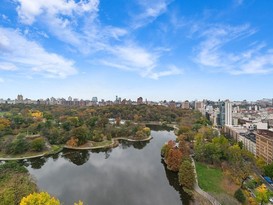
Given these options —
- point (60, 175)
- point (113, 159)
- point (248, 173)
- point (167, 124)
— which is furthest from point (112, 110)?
point (248, 173)

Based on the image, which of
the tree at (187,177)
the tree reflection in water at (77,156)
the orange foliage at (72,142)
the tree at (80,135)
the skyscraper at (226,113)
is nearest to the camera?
the tree at (187,177)

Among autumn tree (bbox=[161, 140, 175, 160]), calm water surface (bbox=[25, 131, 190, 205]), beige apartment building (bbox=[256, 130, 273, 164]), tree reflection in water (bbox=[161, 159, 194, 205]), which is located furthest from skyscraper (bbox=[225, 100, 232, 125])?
tree reflection in water (bbox=[161, 159, 194, 205])

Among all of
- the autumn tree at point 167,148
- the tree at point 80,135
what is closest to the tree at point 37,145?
the tree at point 80,135

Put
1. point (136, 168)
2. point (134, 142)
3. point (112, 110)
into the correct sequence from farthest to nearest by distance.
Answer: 1. point (112, 110)
2. point (134, 142)
3. point (136, 168)

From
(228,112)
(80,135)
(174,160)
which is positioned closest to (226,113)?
(228,112)

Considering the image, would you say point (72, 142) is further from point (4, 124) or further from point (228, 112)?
point (228, 112)

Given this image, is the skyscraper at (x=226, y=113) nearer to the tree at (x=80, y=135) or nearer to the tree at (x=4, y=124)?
the tree at (x=80, y=135)

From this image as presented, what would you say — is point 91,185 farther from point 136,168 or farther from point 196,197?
point 196,197
